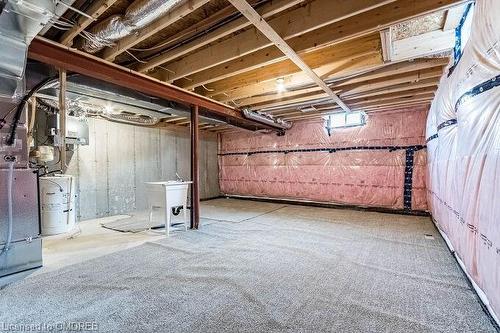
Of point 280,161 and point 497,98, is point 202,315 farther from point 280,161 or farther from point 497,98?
point 280,161

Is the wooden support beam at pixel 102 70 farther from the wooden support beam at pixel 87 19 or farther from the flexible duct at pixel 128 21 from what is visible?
the flexible duct at pixel 128 21

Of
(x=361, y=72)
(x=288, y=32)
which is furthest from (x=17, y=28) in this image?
(x=361, y=72)

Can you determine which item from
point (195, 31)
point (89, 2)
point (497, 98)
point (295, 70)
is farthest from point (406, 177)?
point (89, 2)

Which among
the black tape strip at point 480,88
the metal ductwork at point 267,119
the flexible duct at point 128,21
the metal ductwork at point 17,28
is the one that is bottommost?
the black tape strip at point 480,88

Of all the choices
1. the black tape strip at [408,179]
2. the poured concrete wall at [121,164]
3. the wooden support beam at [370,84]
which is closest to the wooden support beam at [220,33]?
the wooden support beam at [370,84]

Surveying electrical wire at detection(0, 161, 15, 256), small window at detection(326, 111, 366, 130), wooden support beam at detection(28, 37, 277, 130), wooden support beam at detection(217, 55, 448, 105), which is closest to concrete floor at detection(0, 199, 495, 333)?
electrical wire at detection(0, 161, 15, 256)

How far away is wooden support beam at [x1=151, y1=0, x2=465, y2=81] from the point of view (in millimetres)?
1900

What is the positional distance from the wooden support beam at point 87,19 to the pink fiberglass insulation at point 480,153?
2.43 metres

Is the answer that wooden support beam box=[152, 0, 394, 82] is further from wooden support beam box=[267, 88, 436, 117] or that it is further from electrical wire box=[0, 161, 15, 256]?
wooden support beam box=[267, 88, 436, 117]

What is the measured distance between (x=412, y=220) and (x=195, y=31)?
4.60 metres

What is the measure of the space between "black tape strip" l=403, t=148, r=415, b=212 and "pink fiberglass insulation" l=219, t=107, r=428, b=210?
2 cm

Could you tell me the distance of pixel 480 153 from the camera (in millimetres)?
1554

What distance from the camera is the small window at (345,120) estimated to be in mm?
5461

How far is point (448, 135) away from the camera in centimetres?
258
